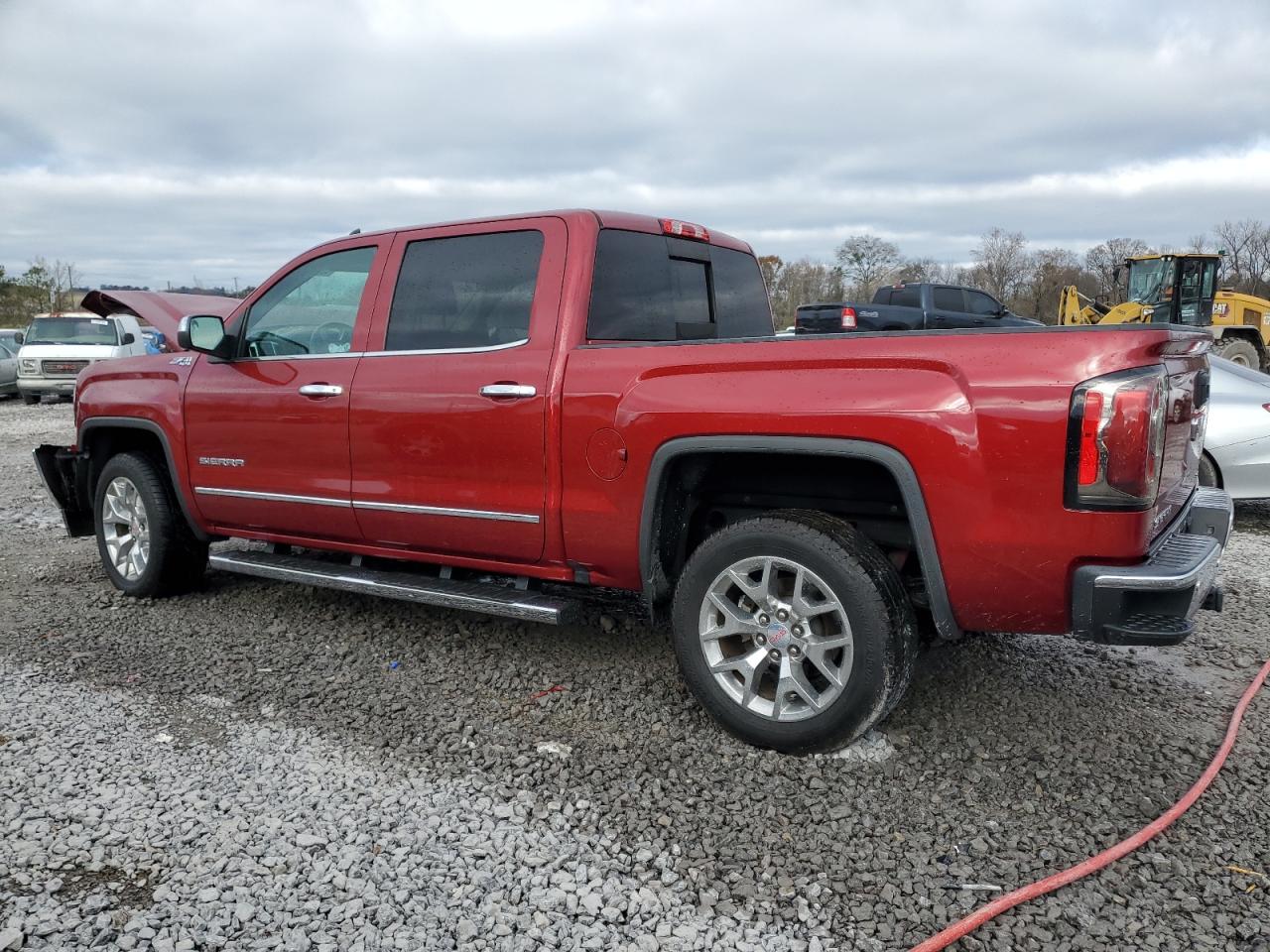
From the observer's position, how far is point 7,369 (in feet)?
68.6

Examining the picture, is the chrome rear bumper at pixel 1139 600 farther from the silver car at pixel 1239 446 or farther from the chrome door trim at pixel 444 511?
the silver car at pixel 1239 446

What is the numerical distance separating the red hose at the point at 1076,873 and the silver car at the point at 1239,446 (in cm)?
399

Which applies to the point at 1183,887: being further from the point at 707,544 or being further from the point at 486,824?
the point at 486,824

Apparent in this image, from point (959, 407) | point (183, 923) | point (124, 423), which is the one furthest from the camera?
point (124, 423)

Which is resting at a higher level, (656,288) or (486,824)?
(656,288)

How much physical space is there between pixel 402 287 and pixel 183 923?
270cm

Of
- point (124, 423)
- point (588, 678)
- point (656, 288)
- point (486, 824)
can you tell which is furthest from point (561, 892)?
point (124, 423)

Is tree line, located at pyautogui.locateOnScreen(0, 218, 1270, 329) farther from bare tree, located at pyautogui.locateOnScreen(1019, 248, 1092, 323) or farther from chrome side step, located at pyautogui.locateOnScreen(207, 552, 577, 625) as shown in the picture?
chrome side step, located at pyautogui.locateOnScreen(207, 552, 577, 625)

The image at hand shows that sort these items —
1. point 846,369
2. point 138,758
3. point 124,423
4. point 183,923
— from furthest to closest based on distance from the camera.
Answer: point 124,423 < point 138,758 < point 846,369 < point 183,923

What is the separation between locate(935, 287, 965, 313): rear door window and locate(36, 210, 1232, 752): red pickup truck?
1551 cm

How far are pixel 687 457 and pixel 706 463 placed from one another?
9 centimetres

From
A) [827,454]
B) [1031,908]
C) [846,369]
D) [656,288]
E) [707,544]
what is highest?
[656,288]

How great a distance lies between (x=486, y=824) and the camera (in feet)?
9.64

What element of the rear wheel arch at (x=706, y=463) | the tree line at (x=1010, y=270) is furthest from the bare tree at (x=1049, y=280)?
the rear wheel arch at (x=706, y=463)
